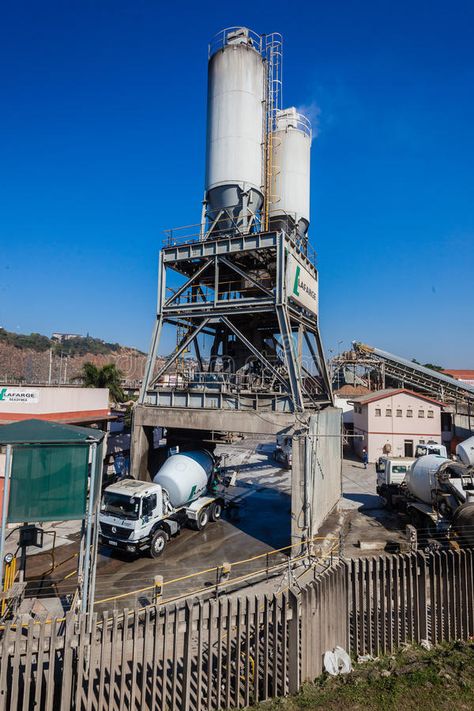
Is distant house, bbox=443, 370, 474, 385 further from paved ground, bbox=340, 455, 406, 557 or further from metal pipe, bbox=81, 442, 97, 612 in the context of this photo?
metal pipe, bbox=81, 442, 97, 612

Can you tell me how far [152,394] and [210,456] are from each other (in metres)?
4.19

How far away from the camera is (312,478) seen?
600 inches

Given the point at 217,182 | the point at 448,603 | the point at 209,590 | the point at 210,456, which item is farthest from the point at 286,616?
the point at 217,182

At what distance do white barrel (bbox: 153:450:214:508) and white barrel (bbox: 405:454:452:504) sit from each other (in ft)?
30.7

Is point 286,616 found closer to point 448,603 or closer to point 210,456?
point 448,603

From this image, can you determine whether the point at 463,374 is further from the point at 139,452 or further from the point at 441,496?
the point at 139,452

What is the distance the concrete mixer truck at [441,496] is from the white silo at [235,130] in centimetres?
1506

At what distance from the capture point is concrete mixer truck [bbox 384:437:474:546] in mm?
12898

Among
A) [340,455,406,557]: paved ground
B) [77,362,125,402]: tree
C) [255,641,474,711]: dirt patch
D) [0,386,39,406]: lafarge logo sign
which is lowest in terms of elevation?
[340,455,406,557]: paved ground

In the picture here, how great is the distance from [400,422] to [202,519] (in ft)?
76.4

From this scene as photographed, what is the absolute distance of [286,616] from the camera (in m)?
6.84

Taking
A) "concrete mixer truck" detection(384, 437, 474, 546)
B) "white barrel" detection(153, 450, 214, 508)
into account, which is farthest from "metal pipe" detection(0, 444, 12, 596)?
"concrete mixer truck" detection(384, 437, 474, 546)

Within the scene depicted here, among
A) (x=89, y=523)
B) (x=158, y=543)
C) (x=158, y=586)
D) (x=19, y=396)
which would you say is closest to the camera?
(x=89, y=523)

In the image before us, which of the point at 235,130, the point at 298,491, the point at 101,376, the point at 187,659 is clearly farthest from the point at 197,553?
the point at 101,376
